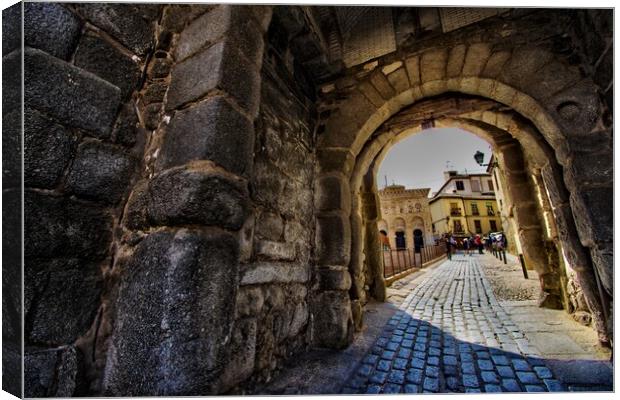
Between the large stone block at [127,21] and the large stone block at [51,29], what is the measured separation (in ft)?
0.34

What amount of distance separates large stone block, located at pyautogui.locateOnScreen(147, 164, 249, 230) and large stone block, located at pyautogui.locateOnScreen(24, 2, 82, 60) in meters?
0.69

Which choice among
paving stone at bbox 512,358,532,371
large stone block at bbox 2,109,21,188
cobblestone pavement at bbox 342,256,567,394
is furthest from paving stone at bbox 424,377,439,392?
large stone block at bbox 2,109,21,188

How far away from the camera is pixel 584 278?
1.83m

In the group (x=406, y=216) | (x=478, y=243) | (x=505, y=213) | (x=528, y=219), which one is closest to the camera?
(x=528, y=219)

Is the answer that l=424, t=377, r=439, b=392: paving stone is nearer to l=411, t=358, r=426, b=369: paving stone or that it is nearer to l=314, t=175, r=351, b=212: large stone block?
l=411, t=358, r=426, b=369: paving stone

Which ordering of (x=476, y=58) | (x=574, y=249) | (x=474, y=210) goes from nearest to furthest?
1. (x=574, y=249)
2. (x=476, y=58)
3. (x=474, y=210)

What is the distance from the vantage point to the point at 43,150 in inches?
39.1

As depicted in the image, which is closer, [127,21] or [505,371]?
[127,21]

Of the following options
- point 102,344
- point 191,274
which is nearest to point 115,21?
point 191,274

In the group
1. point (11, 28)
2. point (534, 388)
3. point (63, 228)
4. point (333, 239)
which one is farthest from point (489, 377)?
point (11, 28)

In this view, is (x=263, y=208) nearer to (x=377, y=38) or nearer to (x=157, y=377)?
(x=157, y=377)

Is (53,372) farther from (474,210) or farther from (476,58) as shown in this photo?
(474,210)

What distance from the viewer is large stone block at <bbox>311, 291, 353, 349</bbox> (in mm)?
2051

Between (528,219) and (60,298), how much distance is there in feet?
14.7
